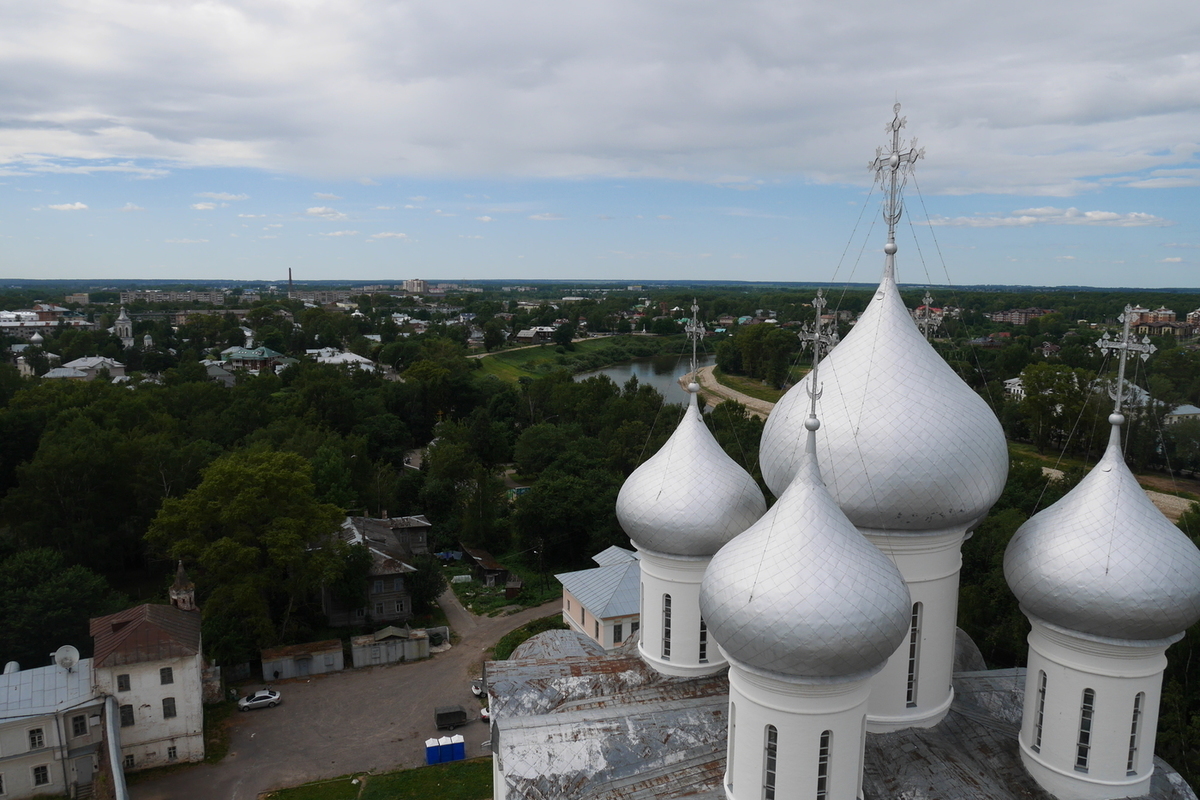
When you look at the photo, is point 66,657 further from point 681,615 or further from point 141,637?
point 681,615

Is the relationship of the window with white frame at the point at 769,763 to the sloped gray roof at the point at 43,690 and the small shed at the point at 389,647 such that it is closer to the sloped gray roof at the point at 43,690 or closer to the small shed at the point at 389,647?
the sloped gray roof at the point at 43,690

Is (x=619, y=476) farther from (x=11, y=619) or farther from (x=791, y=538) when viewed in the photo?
(x=791, y=538)

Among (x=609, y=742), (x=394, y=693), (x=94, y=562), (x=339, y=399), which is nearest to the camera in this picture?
(x=609, y=742)

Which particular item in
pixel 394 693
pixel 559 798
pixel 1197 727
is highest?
pixel 559 798

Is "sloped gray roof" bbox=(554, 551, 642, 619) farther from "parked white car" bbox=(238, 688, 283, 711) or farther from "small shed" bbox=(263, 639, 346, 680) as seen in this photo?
"parked white car" bbox=(238, 688, 283, 711)

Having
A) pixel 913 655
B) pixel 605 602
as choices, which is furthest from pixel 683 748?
pixel 605 602

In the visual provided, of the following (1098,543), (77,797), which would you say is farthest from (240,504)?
(1098,543)
